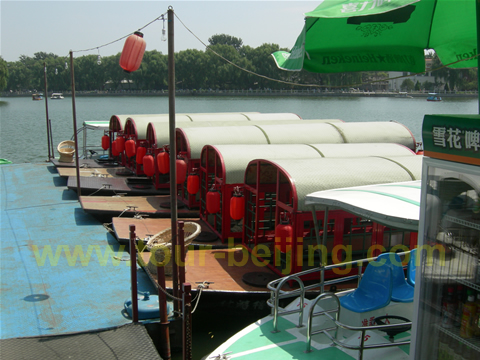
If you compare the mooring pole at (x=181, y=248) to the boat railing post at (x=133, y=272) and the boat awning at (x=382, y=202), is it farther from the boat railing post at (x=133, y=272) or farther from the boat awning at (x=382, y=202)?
the boat awning at (x=382, y=202)

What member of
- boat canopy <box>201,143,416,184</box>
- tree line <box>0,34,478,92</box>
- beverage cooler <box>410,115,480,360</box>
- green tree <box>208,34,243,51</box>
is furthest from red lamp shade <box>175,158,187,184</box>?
green tree <box>208,34,243,51</box>

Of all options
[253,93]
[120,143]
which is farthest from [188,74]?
[120,143]

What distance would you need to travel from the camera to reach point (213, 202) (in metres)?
11.9

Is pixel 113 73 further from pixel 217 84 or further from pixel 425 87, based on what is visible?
pixel 425 87

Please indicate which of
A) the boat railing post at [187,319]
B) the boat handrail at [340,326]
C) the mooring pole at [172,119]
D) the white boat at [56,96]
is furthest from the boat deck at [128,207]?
the white boat at [56,96]

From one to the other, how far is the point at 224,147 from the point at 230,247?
278cm

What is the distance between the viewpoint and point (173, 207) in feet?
26.6

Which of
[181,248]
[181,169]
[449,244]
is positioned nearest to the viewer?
[449,244]

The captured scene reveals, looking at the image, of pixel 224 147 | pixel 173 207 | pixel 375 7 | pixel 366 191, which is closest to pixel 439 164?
pixel 375 7

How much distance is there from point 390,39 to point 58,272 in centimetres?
765

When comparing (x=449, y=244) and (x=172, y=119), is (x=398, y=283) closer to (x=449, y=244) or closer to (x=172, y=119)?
(x=449, y=244)

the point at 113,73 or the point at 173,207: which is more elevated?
the point at 113,73

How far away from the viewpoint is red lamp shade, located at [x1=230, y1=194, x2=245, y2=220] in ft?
36.1

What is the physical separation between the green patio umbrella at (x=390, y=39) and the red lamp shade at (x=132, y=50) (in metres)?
5.11
